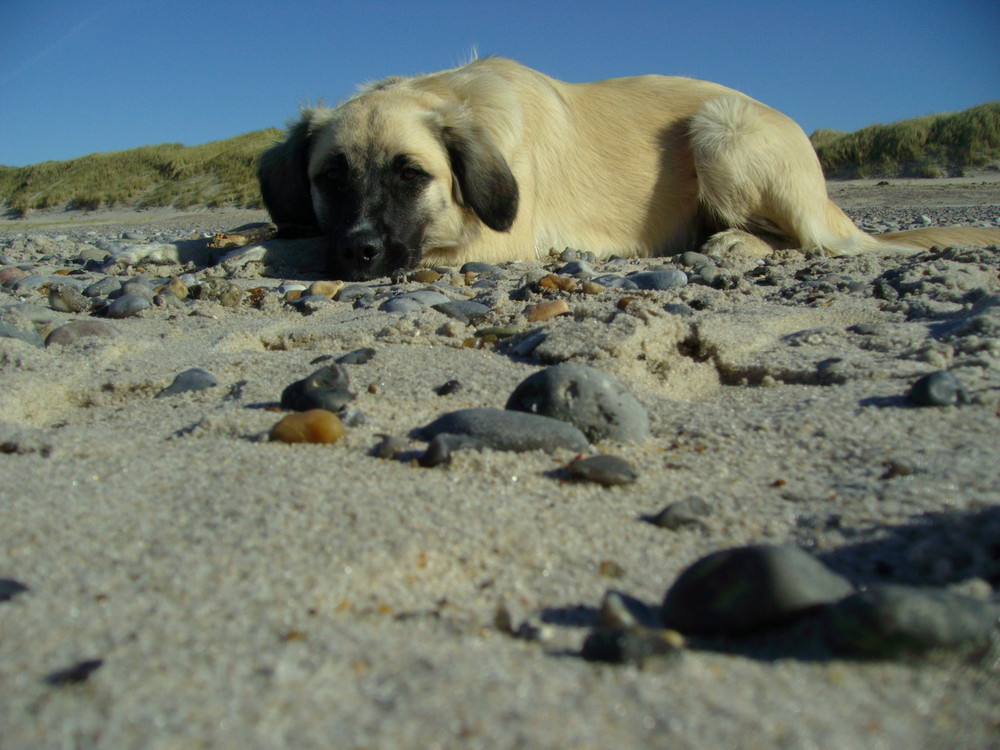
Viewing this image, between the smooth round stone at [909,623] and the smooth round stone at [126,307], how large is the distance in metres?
3.08

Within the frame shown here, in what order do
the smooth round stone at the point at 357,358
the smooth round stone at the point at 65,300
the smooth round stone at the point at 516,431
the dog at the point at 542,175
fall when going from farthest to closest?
the dog at the point at 542,175 → the smooth round stone at the point at 65,300 → the smooth round stone at the point at 357,358 → the smooth round stone at the point at 516,431

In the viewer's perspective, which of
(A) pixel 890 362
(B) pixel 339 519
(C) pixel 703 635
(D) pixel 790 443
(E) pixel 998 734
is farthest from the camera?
(A) pixel 890 362

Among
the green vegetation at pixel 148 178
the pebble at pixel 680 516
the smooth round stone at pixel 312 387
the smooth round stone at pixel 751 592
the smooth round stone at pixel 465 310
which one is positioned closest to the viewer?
the smooth round stone at pixel 751 592

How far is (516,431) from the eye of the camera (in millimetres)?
1421

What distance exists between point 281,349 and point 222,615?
1791 mm

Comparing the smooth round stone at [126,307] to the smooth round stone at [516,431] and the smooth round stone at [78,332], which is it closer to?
the smooth round stone at [78,332]

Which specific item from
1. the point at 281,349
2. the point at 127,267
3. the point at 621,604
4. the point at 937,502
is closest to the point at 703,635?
the point at 621,604

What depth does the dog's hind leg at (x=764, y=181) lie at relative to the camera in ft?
14.8

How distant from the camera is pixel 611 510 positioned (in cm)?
121

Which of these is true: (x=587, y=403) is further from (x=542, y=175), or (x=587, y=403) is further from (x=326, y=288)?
(x=542, y=175)

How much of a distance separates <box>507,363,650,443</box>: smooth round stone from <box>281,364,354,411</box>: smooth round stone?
45cm

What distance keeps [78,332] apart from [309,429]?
1580mm

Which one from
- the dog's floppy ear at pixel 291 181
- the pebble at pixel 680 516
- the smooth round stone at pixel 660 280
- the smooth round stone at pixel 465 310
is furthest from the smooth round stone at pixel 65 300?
the pebble at pixel 680 516

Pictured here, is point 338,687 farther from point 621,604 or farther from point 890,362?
point 890,362
